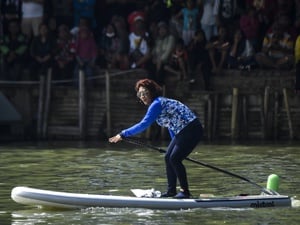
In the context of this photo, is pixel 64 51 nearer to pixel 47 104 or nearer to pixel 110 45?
pixel 110 45

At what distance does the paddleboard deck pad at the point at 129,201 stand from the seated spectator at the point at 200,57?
11934 millimetres

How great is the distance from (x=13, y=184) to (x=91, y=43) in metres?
9.71

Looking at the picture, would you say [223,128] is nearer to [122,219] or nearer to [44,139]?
[44,139]

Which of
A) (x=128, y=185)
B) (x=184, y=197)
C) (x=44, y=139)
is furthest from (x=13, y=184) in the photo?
(x=44, y=139)

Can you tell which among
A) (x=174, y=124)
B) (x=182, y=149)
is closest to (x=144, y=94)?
(x=174, y=124)

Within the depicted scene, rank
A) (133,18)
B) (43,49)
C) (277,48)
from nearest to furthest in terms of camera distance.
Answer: (277,48) < (43,49) < (133,18)

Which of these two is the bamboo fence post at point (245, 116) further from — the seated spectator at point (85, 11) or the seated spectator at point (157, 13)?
the seated spectator at point (85, 11)

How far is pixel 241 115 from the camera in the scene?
29266 mm

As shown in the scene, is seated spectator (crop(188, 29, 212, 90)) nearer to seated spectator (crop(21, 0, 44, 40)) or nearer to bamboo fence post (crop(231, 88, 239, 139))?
bamboo fence post (crop(231, 88, 239, 139))

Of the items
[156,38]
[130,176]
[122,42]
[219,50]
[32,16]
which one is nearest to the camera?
[130,176]

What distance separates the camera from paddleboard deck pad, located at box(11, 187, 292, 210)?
17.0m

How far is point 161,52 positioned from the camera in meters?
29.4

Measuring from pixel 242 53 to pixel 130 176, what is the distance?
27.6 feet

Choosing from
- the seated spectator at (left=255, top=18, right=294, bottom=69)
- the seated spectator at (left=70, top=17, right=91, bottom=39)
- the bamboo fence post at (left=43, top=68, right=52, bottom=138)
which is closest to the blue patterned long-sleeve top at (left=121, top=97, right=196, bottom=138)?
the seated spectator at (left=255, top=18, right=294, bottom=69)
